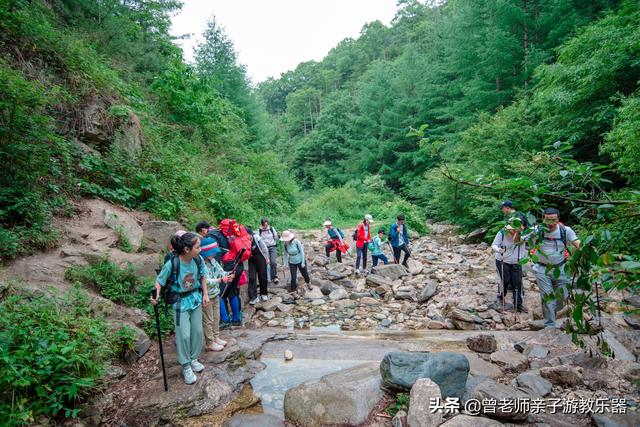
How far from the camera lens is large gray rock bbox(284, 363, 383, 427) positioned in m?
3.26

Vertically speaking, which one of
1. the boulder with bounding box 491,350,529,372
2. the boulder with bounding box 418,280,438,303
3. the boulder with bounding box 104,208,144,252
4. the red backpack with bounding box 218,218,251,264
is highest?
the boulder with bounding box 104,208,144,252

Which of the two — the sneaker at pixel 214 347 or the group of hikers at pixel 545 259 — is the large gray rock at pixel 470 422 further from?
the sneaker at pixel 214 347

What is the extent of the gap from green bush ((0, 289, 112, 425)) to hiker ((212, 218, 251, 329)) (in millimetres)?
2392

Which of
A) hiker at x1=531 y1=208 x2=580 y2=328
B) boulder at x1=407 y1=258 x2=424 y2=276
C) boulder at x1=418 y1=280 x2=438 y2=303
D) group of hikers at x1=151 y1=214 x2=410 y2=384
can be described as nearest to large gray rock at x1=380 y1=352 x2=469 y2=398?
hiker at x1=531 y1=208 x2=580 y2=328

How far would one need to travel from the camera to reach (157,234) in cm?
693

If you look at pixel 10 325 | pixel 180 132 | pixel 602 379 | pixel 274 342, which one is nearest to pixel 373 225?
pixel 180 132

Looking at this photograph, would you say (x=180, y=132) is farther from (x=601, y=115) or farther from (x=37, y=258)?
(x=601, y=115)

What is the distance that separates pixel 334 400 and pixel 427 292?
5249 mm

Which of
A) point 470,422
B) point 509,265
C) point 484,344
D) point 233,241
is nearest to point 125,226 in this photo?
point 233,241

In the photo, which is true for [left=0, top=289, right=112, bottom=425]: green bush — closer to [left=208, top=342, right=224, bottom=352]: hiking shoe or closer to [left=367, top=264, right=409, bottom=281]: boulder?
[left=208, top=342, right=224, bottom=352]: hiking shoe

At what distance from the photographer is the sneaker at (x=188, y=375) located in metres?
3.91

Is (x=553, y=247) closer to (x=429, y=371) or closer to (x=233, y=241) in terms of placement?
(x=429, y=371)

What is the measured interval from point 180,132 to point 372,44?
52.2 m

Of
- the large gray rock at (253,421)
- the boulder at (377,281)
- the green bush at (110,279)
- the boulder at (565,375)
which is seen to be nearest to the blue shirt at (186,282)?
the large gray rock at (253,421)
